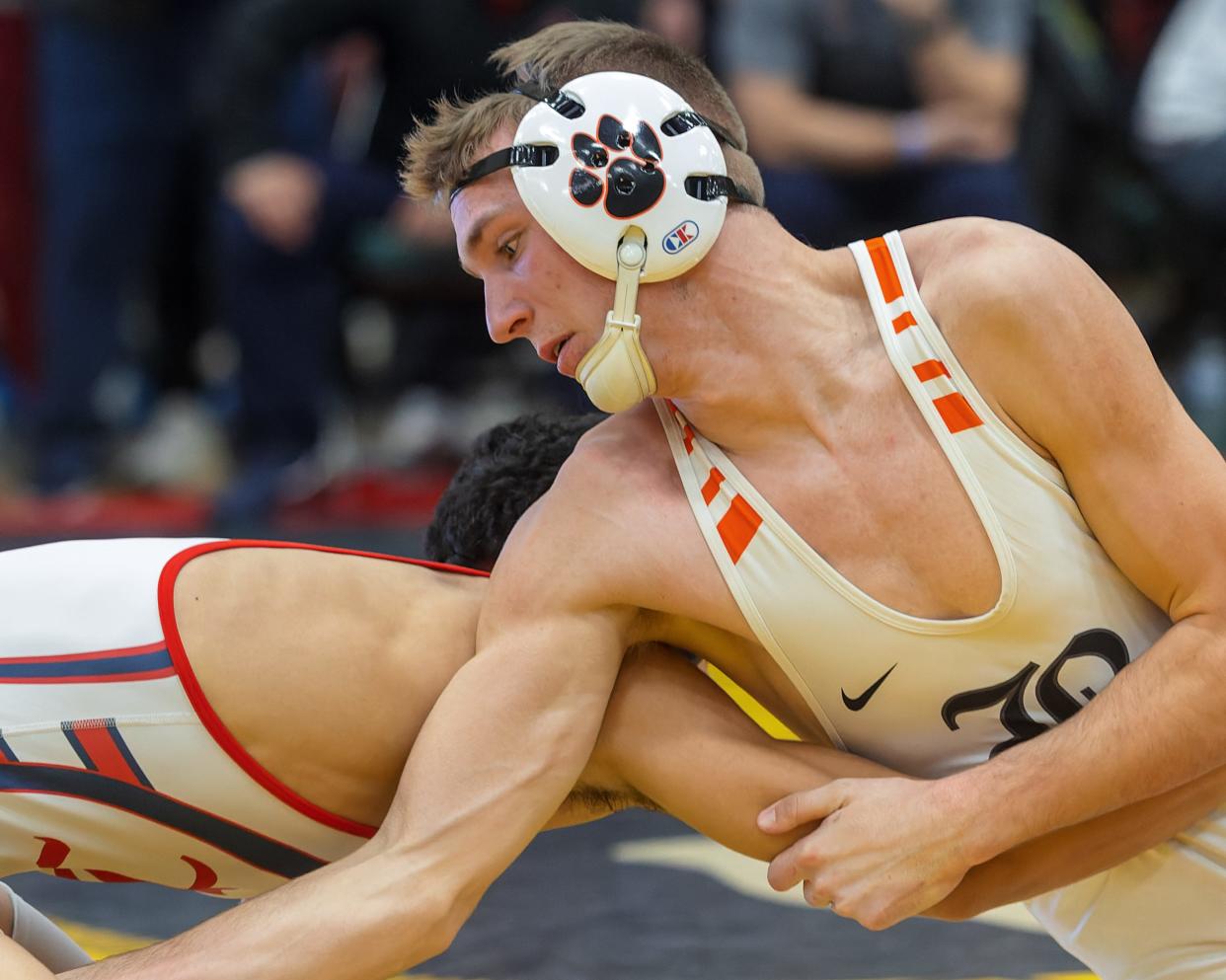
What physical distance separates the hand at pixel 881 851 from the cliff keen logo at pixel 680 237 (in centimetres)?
74

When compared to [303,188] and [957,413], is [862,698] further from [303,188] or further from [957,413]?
[303,188]

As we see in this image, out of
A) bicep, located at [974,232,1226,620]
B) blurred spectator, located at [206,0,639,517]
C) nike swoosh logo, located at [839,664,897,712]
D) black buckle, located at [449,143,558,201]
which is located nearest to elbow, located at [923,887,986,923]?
nike swoosh logo, located at [839,664,897,712]

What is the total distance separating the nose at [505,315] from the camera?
2.58 metres

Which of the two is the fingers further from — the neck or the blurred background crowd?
the blurred background crowd

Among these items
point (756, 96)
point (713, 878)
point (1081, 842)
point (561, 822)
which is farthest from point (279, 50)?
point (1081, 842)

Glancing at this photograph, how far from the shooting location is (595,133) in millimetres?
2500

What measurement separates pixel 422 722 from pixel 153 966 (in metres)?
0.48

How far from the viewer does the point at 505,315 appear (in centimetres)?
258

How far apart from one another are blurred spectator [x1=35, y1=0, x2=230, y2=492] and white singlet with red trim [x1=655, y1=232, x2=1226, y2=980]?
178 inches

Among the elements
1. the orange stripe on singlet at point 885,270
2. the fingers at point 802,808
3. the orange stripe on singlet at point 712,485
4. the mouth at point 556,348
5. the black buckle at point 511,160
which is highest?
the black buckle at point 511,160

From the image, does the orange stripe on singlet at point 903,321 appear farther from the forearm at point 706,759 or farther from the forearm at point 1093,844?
the forearm at point 1093,844

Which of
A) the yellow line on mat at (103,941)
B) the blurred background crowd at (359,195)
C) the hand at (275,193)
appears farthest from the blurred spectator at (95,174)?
the yellow line on mat at (103,941)

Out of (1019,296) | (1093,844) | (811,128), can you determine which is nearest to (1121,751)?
(1093,844)

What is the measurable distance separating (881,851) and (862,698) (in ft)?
0.78
